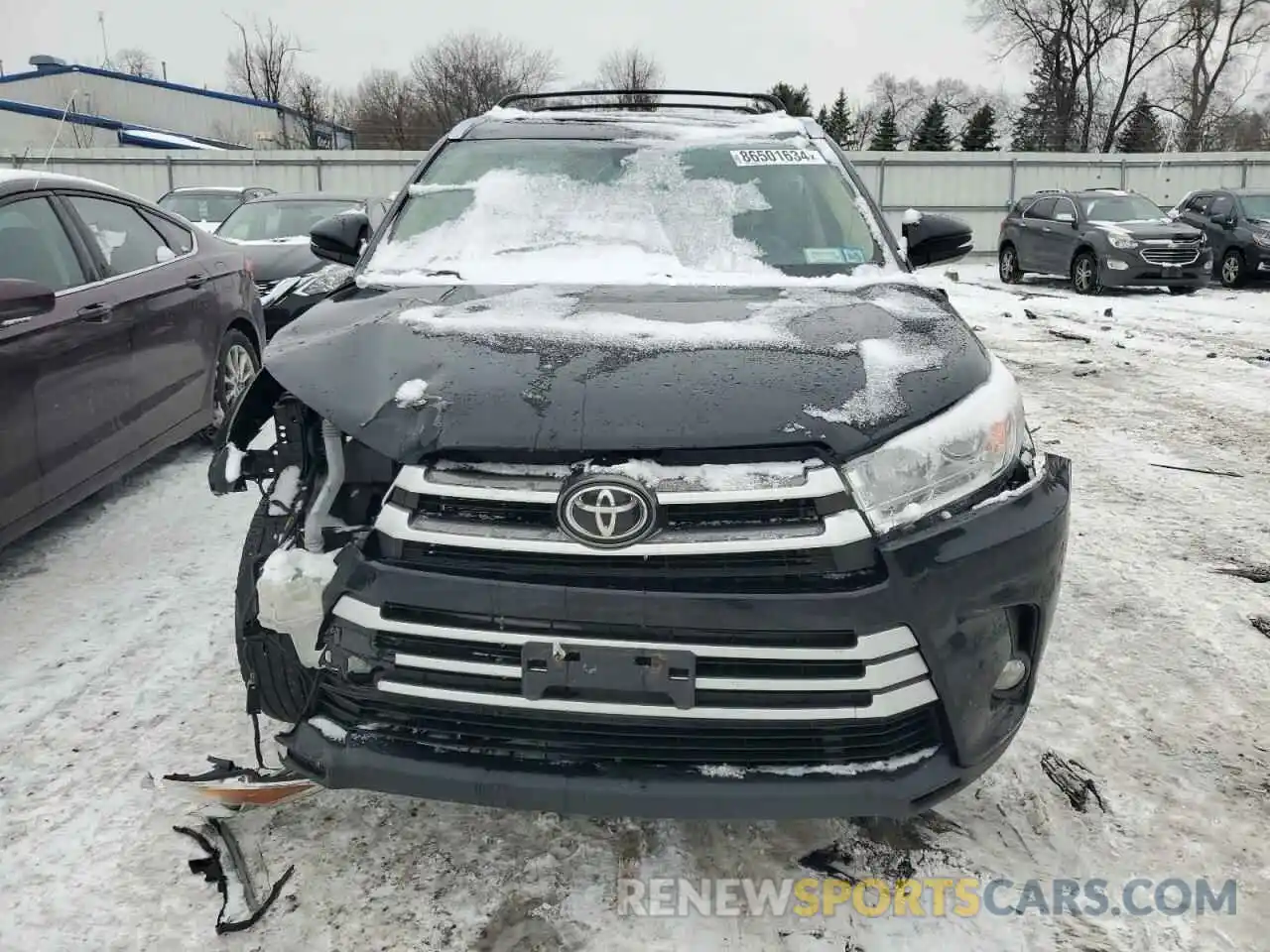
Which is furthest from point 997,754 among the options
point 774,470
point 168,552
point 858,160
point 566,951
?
point 858,160

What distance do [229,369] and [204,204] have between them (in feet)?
29.3

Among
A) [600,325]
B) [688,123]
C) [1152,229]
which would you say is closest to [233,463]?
[600,325]

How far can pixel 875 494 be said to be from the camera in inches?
70.2

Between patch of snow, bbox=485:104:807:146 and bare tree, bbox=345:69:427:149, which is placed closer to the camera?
patch of snow, bbox=485:104:807:146

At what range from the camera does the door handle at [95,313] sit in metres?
3.77

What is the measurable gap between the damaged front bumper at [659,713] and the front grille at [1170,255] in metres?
13.9

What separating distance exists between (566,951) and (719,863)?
0.42m

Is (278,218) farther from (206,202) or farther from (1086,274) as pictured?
(1086,274)

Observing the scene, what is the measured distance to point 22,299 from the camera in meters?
3.20

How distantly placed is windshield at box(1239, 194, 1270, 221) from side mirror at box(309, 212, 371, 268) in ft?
52.5

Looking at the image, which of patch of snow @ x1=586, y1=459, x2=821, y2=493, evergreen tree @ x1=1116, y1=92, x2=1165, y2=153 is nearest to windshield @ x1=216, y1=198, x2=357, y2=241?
patch of snow @ x1=586, y1=459, x2=821, y2=493

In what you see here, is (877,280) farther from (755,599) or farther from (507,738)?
(507,738)

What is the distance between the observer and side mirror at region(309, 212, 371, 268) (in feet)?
11.3

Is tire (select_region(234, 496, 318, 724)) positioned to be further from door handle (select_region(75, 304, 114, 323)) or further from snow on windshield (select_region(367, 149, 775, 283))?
door handle (select_region(75, 304, 114, 323))
